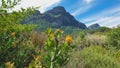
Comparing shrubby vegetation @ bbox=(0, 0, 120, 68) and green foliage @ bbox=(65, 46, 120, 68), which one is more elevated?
shrubby vegetation @ bbox=(0, 0, 120, 68)

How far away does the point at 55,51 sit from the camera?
457cm

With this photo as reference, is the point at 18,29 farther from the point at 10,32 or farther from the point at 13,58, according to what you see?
the point at 13,58

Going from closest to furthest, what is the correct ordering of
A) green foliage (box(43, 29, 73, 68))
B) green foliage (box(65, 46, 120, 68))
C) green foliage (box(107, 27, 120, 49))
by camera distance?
green foliage (box(43, 29, 73, 68)) → green foliage (box(65, 46, 120, 68)) → green foliage (box(107, 27, 120, 49))

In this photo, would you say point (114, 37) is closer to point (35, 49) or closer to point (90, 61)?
point (90, 61)

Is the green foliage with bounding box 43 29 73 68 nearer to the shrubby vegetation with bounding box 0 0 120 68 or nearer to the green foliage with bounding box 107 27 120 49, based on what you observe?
the shrubby vegetation with bounding box 0 0 120 68

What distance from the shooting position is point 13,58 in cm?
712

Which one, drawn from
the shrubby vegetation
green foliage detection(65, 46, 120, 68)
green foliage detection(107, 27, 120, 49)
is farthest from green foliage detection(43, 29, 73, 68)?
green foliage detection(107, 27, 120, 49)

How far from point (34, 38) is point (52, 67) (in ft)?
24.7

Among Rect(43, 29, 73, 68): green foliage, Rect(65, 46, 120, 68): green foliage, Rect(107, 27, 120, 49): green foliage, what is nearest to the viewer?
Rect(43, 29, 73, 68): green foliage

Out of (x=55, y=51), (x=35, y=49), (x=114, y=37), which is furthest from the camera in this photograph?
(x=114, y=37)

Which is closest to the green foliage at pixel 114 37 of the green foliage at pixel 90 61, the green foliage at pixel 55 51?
the green foliage at pixel 90 61

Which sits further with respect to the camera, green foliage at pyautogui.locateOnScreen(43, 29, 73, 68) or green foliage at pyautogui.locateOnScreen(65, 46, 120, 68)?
green foliage at pyautogui.locateOnScreen(65, 46, 120, 68)

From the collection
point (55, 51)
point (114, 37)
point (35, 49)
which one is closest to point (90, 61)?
point (35, 49)

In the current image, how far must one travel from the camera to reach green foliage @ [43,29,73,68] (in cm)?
455
